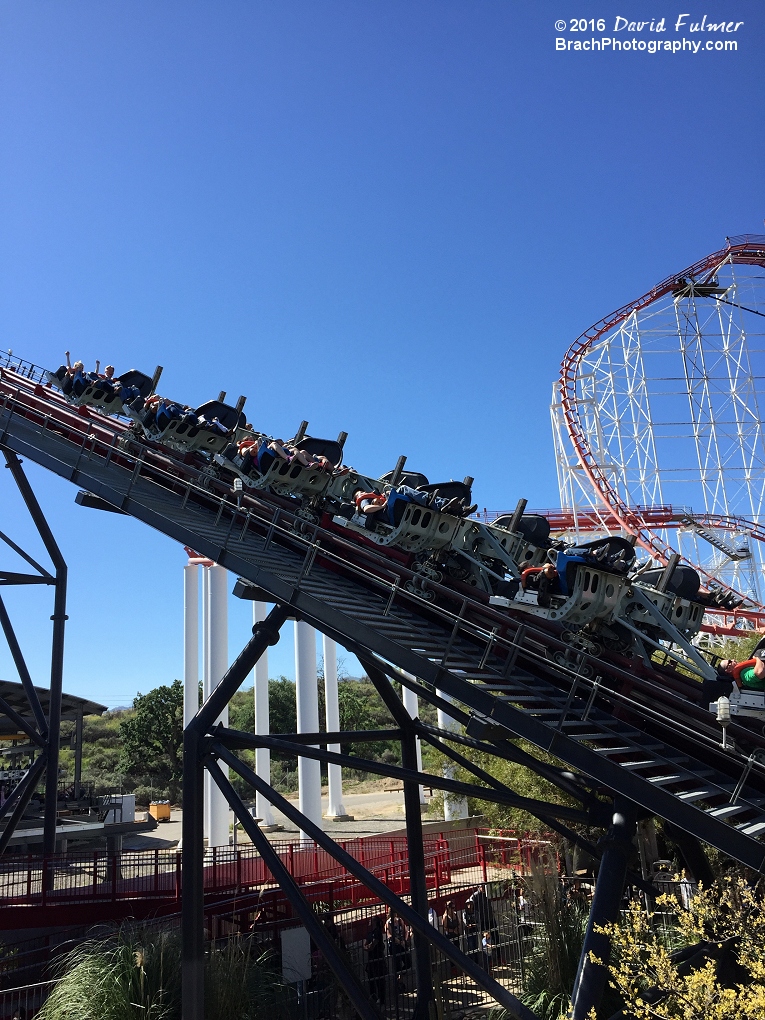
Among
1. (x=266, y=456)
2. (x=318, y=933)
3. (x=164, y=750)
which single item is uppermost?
(x=266, y=456)

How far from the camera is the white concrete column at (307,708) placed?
2064cm

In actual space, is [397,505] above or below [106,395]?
below

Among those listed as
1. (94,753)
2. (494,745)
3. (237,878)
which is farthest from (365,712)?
(494,745)

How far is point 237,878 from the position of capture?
11.9 meters

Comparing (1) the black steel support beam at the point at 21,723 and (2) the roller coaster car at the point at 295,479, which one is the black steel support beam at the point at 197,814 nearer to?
(2) the roller coaster car at the point at 295,479

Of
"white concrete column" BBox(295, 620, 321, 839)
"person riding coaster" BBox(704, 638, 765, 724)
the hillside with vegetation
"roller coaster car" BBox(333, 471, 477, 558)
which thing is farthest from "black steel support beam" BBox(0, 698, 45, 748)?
the hillside with vegetation

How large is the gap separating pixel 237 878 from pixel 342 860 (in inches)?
197

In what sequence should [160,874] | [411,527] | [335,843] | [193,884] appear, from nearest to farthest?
[335,843] → [193,884] → [411,527] → [160,874]

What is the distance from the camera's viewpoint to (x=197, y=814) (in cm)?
842

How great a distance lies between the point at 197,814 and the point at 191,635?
16193mm

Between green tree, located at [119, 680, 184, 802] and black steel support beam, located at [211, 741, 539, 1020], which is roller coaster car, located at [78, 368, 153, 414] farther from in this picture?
green tree, located at [119, 680, 184, 802]

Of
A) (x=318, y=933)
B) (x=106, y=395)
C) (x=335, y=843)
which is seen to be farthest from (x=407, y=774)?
(x=106, y=395)

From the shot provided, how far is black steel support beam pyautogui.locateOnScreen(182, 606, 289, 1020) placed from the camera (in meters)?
7.75

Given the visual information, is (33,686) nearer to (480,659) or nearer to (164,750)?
(480,659)
